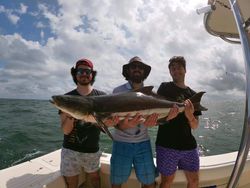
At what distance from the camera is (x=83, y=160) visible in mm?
3902

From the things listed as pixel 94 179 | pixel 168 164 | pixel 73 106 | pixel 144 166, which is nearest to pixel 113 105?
pixel 73 106

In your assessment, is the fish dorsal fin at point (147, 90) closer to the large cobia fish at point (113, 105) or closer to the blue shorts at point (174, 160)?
the large cobia fish at point (113, 105)

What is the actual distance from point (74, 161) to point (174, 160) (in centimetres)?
139

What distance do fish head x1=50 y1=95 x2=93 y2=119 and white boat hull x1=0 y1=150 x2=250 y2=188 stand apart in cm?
99

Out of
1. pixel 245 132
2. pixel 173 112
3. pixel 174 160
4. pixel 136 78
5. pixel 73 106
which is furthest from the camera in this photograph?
pixel 136 78

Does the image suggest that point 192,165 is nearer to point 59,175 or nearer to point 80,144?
point 80,144

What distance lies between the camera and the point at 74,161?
3.88 meters

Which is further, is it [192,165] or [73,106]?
[192,165]

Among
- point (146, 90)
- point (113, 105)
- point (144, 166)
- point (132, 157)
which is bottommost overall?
point (144, 166)

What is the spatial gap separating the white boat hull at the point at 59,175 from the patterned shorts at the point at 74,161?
0.16m

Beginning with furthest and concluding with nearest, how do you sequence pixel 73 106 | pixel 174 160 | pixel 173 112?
pixel 174 160, pixel 173 112, pixel 73 106

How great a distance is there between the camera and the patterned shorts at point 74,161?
12.7ft

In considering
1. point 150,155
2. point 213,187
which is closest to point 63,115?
point 150,155

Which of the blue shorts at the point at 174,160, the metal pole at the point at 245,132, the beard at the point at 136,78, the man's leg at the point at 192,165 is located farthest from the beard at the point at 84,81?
the metal pole at the point at 245,132
